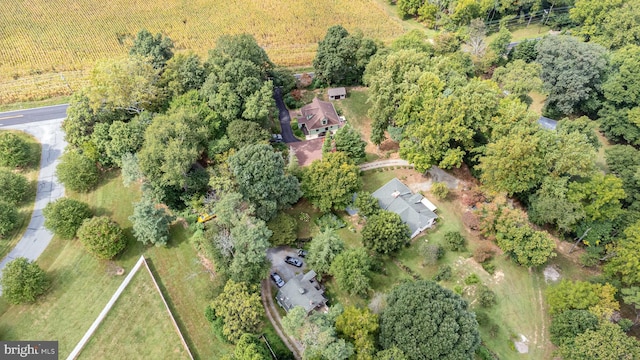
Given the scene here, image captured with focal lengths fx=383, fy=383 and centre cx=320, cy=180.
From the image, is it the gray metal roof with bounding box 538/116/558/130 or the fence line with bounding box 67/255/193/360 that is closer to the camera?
the fence line with bounding box 67/255/193/360

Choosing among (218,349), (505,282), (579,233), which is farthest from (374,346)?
(579,233)

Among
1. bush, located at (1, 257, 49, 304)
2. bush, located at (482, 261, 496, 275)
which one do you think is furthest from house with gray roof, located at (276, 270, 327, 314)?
bush, located at (1, 257, 49, 304)

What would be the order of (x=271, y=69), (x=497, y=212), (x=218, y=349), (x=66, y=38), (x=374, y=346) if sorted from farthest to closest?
1. (x=66, y=38)
2. (x=271, y=69)
3. (x=497, y=212)
4. (x=218, y=349)
5. (x=374, y=346)

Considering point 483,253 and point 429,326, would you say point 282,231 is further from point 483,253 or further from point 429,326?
point 483,253

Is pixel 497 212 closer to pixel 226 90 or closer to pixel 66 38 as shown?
pixel 226 90

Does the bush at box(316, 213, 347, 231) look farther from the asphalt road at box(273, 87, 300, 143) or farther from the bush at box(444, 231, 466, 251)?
the asphalt road at box(273, 87, 300, 143)

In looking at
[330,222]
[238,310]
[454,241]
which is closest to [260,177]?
[330,222]

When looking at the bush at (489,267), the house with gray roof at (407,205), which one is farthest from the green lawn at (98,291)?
the bush at (489,267)
